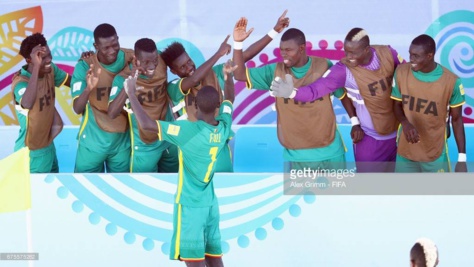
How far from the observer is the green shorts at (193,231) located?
605 cm

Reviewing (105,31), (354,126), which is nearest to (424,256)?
(354,126)

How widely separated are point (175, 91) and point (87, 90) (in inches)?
24.1

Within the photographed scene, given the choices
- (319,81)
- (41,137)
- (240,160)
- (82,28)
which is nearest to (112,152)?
(41,137)

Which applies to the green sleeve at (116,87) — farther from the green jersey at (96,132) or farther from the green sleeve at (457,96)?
the green sleeve at (457,96)

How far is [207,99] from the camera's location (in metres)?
5.94

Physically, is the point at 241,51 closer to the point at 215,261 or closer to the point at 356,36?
the point at 356,36

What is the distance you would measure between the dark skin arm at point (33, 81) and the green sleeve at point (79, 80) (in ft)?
0.85

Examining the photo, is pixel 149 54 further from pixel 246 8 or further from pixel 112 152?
pixel 246 8

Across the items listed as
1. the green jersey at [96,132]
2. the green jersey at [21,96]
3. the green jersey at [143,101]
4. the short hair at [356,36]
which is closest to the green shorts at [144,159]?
the green jersey at [143,101]

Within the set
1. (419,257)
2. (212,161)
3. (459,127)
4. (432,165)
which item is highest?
(459,127)

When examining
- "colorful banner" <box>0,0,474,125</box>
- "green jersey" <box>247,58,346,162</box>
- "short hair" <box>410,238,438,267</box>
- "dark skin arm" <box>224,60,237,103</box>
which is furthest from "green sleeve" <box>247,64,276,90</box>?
"short hair" <box>410,238,438,267</box>

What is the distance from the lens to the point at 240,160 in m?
7.82

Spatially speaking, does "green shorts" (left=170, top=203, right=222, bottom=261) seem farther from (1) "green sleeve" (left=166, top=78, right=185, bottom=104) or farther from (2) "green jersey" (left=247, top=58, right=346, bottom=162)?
(1) "green sleeve" (left=166, top=78, right=185, bottom=104)

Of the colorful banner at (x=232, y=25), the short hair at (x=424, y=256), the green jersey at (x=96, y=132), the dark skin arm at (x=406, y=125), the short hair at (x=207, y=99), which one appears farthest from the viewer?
the colorful banner at (x=232, y=25)
